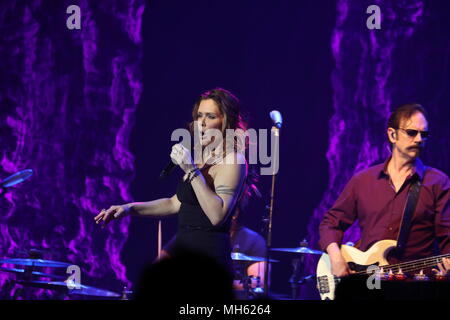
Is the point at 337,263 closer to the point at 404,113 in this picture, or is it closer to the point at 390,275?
the point at 390,275

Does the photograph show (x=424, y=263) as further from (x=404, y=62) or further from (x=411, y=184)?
(x=404, y=62)

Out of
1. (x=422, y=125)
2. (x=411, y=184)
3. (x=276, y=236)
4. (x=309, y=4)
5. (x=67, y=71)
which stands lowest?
(x=276, y=236)

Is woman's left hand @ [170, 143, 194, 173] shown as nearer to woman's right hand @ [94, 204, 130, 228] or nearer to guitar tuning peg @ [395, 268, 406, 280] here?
woman's right hand @ [94, 204, 130, 228]

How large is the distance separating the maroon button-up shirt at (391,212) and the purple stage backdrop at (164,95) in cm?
268

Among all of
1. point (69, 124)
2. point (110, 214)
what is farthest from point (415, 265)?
point (69, 124)

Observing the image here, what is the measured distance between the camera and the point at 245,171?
359 cm

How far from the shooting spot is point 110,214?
3.63m

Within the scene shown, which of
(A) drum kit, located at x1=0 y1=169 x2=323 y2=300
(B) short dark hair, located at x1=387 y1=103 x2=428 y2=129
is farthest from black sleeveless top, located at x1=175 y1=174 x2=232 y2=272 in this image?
(B) short dark hair, located at x1=387 y1=103 x2=428 y2=129

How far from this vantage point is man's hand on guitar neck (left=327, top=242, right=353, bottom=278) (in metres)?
4.05

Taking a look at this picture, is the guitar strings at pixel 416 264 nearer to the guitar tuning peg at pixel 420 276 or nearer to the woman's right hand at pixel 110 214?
the guitar tuning peg at pixel 420 276

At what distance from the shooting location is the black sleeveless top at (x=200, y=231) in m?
3.46

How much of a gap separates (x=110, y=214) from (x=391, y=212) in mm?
1848
